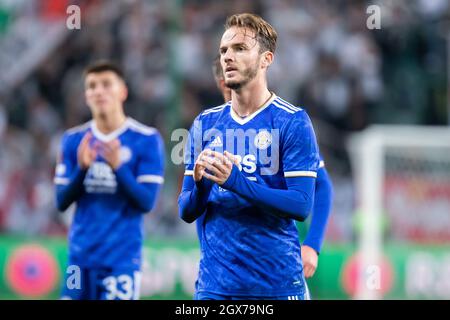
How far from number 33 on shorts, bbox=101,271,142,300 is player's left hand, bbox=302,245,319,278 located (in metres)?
1.65

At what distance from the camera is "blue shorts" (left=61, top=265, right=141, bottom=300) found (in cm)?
682

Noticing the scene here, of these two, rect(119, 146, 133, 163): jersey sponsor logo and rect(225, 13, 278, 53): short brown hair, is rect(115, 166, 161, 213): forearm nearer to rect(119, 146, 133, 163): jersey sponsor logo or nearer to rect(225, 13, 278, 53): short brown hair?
rect(119, 146, 133, 163): jersey sponsor logo

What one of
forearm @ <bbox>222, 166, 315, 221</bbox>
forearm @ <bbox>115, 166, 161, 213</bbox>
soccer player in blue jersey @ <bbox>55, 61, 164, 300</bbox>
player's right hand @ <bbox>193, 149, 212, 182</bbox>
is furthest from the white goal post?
player's right hand @ <bbox>193, 149, 212, 182</bbox>

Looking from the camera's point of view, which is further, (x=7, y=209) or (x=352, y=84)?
(x=352, y=84)

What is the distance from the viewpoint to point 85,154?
6.70 meters

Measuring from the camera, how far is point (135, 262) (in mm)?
6961

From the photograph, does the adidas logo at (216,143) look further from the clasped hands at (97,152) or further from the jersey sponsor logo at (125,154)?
the jersey sponsor logo at (125,154)

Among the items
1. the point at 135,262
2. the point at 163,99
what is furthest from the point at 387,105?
the point at 135,262

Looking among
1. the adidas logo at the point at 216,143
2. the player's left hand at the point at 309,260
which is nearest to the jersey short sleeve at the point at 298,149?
the adidas logo at the point at 216,143

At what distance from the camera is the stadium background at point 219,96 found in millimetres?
12391

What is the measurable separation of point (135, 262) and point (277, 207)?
2320 millimetres

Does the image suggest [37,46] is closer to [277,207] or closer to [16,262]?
[16,262]
